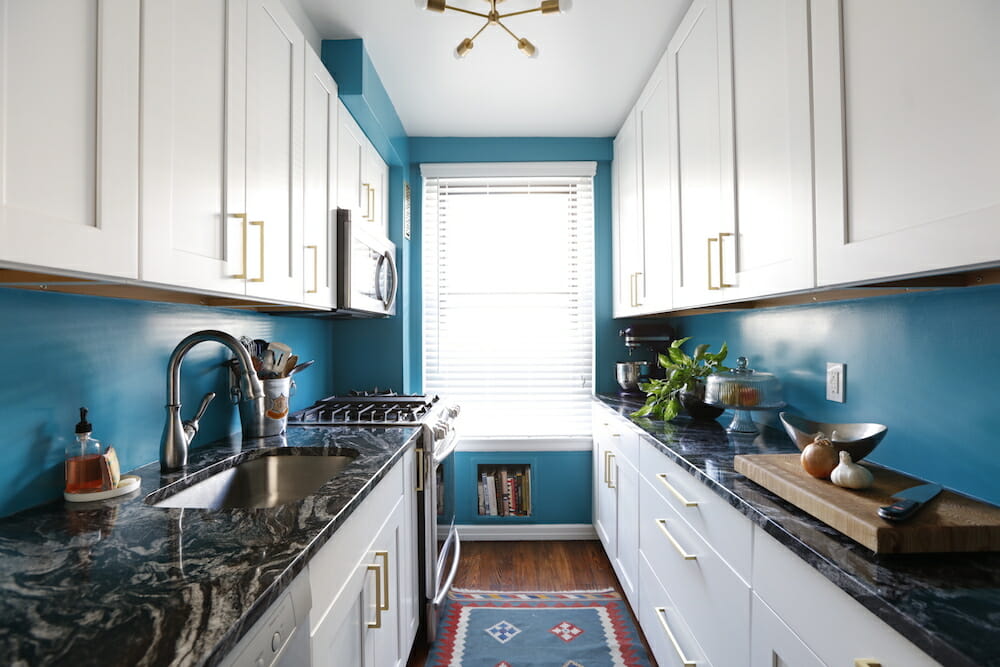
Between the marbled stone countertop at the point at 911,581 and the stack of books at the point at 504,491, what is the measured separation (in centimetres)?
208

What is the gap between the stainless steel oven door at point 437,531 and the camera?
6.75 feet

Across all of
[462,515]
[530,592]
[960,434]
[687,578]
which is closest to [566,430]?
[462,515]

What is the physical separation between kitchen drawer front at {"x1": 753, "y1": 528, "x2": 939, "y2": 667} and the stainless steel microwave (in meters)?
1.69

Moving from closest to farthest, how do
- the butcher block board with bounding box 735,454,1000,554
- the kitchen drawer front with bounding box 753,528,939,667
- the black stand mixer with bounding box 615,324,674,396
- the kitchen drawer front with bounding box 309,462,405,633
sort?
the kitchen drawer front with bounding box 753,528,939,667 → the butcher block board with bounding box 735,454,1000,554 → the kitchen drawer front with bounding box 309,462,405,633 → the black stand mixer with bounding box 615,324,674,396

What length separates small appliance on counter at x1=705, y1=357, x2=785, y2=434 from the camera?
5.50ft

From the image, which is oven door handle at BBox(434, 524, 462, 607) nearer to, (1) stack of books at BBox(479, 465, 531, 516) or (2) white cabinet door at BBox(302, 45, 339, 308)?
(1) stack of books at BBox(479, 465, 531, 516)

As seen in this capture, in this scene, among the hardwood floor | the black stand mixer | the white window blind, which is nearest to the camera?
the hardwood floor

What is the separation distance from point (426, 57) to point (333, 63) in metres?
0.42

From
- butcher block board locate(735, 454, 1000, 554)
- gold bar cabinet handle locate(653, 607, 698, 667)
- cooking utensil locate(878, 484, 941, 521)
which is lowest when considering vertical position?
gold bar cabinet handle locate(653, 607, 698, 667)

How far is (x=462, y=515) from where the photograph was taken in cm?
315

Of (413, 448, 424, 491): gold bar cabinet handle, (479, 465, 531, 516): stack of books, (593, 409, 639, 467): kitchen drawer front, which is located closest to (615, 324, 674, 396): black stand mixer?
(593, 409, 639, 467): kitchen drawer front

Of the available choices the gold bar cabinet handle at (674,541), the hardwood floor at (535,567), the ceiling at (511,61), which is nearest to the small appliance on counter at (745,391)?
the gold bar cabinet handle at (674,541)

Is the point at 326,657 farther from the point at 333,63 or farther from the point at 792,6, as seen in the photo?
the point at 333,63

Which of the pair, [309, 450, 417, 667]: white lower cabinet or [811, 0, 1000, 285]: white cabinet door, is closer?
[811, 0, 1000, 285]: white cabinet door
